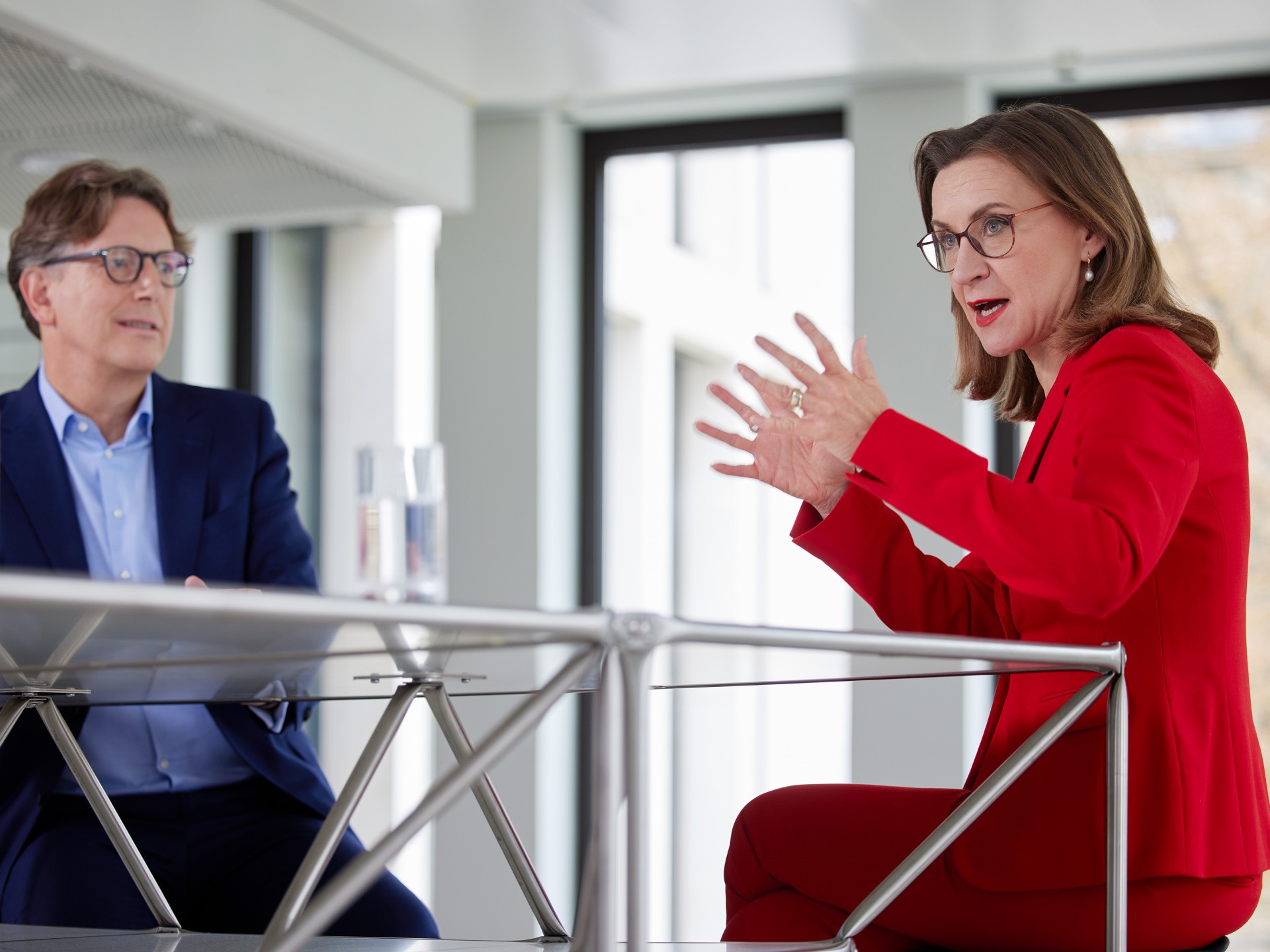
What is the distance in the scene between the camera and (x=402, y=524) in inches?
152

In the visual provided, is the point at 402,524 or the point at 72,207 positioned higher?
the point at 72,207

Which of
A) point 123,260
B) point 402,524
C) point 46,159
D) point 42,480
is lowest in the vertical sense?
point 402,524

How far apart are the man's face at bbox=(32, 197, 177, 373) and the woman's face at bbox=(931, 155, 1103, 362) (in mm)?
1247

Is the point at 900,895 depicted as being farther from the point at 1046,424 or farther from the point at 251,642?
the point at 251,642

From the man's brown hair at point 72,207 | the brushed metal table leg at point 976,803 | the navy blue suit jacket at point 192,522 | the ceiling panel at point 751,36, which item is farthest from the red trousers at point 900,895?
the ceiling panel at point 751,36

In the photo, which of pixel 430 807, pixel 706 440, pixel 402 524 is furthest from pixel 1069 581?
pixel 706 440

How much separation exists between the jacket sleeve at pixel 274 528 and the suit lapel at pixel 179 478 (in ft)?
0.29

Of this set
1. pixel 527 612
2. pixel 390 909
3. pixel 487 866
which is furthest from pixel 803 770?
pixel 527 612

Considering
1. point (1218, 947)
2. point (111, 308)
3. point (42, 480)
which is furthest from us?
point (111, 308)

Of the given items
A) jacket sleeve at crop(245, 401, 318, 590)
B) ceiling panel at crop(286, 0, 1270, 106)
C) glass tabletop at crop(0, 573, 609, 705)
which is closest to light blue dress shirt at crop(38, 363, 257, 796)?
jacket sleeve at crop(245, 401, 318, 590)

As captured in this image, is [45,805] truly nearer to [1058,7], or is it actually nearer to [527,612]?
[527,612]

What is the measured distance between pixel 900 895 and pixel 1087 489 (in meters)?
0.39

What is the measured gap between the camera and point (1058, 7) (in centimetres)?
322

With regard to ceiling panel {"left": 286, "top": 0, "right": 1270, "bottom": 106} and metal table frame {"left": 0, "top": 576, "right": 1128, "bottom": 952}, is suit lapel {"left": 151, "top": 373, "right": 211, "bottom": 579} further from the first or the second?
ceiling panel {"left": 286, "top": 0, "right": 1270, "bottom": 106}
